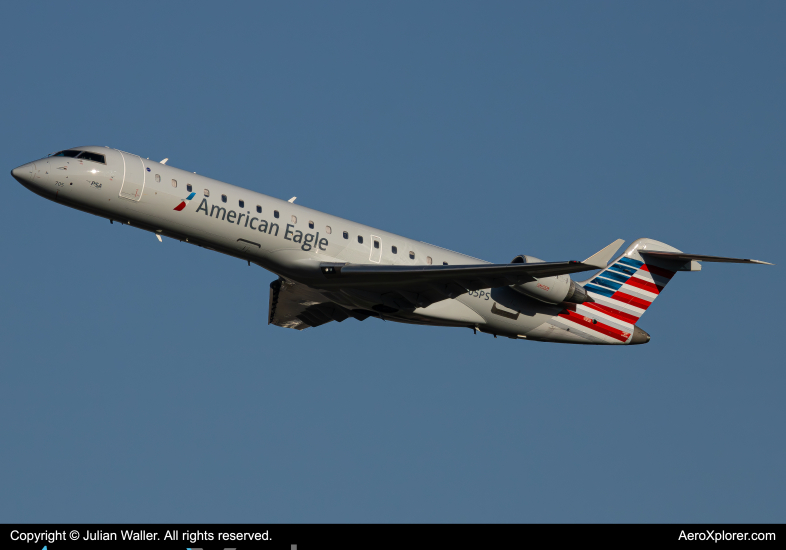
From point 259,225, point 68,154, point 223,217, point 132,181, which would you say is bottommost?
point 259,225

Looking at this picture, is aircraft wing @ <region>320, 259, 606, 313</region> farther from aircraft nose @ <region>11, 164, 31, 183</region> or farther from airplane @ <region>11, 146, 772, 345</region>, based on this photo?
aircraft nose @ <region>11, 164, 31, 183</region>

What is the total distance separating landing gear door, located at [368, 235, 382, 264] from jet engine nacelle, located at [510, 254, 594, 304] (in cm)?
366

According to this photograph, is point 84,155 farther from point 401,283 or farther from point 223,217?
point 401,283

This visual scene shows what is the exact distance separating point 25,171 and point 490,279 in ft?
37.1

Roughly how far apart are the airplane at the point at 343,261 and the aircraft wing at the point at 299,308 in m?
0.06

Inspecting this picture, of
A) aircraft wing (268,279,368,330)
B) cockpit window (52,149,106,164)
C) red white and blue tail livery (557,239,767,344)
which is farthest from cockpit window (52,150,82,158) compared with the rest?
red white and blue tail livery (557,239,767,344)

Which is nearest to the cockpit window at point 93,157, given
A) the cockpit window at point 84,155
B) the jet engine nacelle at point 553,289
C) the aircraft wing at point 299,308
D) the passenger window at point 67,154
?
the cockpit window at point 84,155

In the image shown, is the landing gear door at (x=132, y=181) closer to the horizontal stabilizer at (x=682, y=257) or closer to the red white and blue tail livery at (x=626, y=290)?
the red white and blue tail livery at (x=626, y=290)

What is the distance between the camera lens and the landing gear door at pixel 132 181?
21578mm

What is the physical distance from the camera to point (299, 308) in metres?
27.5

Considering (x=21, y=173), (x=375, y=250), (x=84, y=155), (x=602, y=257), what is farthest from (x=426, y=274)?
(x=21, y=173)

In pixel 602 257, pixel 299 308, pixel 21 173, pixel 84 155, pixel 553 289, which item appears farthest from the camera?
pixel 299 308

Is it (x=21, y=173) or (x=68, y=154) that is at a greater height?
(x=68, y=154)

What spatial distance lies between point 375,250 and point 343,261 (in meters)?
0.97
